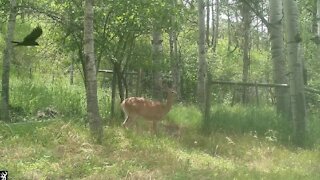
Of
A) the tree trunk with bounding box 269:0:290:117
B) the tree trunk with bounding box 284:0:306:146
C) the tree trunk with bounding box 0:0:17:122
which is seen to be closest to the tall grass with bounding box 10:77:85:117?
the tree trunk with bounding box 0:0:17:122

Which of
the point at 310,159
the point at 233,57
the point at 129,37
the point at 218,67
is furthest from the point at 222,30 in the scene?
the point at 310,159

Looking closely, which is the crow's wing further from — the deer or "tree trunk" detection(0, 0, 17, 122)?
the deer

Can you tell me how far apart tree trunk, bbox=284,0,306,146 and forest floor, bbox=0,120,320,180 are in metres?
0.51

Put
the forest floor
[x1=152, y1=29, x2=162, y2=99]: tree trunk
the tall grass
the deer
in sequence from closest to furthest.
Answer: the forest floor
the deer
the tall grass
[x1=152, y1=29, x2=162, y2=99]: tree trunk

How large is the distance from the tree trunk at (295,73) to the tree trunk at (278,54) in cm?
141

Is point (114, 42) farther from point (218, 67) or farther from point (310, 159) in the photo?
point (218, 67)

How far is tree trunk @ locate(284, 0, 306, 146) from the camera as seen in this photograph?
10438mm

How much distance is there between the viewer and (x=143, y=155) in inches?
317

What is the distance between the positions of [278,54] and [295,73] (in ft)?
6.28

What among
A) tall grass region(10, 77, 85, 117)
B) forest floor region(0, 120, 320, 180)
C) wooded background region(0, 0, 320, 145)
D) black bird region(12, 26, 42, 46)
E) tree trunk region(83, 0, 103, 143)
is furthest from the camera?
tall grass region(10, 77, 85, 117)

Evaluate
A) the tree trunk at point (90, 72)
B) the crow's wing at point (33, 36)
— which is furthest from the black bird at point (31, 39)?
the tree trunk at point (90, 72)

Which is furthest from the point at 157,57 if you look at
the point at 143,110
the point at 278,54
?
the point at 278,54

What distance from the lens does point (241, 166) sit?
7.99m

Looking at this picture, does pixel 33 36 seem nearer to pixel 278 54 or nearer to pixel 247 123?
pixel 247 123
